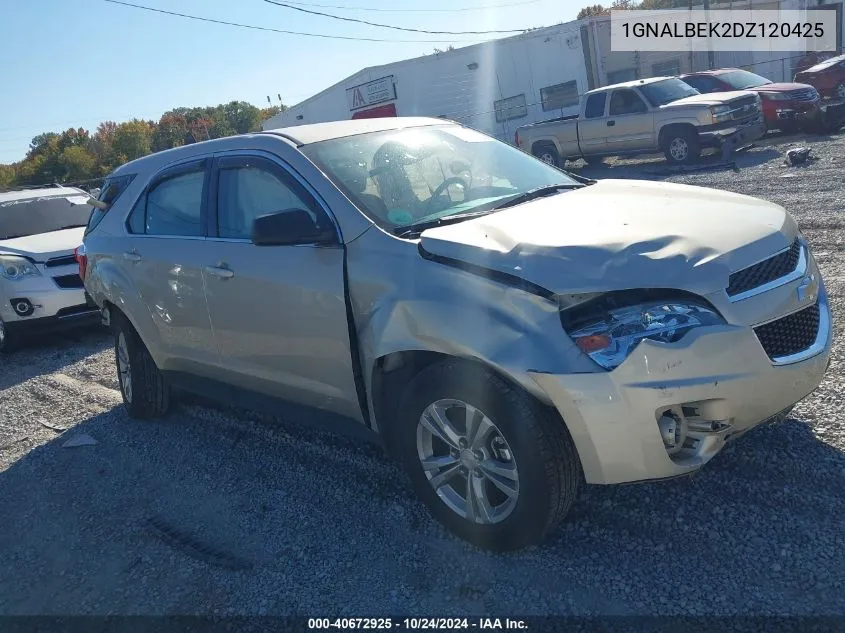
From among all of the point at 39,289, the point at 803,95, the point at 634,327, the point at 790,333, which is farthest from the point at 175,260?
the point at 803,95

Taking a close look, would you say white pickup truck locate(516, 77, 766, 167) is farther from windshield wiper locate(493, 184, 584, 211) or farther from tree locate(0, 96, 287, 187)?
tree locate(0, 96, 287, 187)

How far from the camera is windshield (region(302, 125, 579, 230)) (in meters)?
3.86

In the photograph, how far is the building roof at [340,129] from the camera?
4.26 m

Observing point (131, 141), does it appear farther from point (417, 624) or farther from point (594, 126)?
point (417, 624)

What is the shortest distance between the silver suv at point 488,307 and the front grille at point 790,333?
10 millimetres

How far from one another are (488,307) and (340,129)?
6.21ft

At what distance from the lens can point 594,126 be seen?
56.6ft

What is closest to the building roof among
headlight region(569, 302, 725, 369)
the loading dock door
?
headlight region(569, 302, 725, 369)

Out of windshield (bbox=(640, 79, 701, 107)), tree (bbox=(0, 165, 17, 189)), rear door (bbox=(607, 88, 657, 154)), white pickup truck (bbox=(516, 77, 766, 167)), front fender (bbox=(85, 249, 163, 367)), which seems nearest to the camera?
front fender (bbox=(85, 249, 163, 367))

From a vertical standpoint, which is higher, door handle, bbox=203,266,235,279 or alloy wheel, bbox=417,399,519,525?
door handle, bbox=203,266,235,279

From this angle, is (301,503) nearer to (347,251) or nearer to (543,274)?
(347,251)

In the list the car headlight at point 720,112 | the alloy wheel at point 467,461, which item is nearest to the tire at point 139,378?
the alloy wheel at point 467,461

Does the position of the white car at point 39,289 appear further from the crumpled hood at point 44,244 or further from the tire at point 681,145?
the tire at point 681,145

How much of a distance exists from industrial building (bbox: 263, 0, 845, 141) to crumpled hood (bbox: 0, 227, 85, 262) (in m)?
18.9
